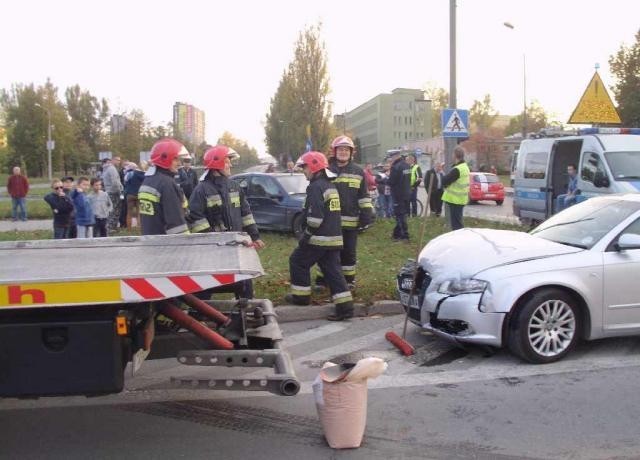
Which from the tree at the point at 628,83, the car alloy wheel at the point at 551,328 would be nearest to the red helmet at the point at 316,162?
the car alloy wheel at the point at 551,328

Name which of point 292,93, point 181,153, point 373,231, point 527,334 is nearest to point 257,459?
point 527,334

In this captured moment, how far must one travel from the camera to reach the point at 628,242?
5.59m

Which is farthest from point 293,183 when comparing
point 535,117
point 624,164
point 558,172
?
point 535,117

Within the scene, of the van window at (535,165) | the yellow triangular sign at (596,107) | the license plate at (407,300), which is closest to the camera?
the license plate at (407,300)

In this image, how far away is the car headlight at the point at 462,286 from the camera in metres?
5.54

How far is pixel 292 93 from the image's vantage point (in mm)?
48438

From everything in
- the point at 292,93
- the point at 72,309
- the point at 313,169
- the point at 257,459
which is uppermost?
the point at 292,93

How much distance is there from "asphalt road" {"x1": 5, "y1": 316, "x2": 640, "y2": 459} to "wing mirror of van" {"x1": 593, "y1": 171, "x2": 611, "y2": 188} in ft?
22.0

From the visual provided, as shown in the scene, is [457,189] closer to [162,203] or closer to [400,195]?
[400,195]

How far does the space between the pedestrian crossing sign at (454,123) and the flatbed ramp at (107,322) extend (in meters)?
9.00

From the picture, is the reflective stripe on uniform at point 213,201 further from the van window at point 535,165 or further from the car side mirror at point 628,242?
the van window at point 535,165

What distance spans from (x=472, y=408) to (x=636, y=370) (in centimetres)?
175

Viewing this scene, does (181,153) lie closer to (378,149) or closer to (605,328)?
(605,328)

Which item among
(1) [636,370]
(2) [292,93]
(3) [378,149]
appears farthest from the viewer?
(3) [378,149]
